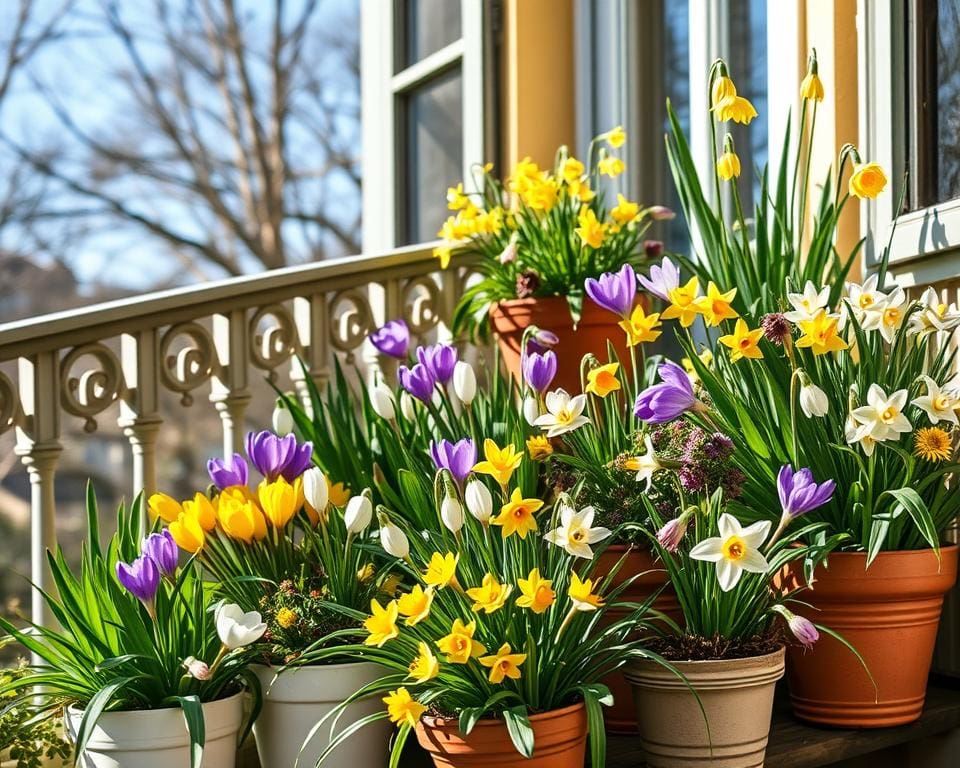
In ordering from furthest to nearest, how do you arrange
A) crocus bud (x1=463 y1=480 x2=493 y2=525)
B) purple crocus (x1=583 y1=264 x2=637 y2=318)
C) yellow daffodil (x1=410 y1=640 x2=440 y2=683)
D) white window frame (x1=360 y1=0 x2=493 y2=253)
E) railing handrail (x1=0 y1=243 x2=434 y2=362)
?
white window frame (x1=360 y1=0 x2=493 y2=253)
railing handrail (x1=0 y1=243 x2=434 y2=362)
purple crocus (x1=583 y1=264 x2=637 y2=318)
crocus bud (x1=463 y1=480 x2=493 y2=525)
yellow daffodil (x1=410 y1=640 x2=440 y2=683)

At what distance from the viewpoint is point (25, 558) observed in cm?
960

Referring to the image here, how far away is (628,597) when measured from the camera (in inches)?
69.1

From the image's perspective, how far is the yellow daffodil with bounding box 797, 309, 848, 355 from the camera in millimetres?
1567

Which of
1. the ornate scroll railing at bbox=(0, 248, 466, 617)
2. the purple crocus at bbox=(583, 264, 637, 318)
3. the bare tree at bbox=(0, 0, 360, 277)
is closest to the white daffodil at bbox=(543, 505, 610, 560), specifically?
the purple crocus at bbox=(583, 264, 637, 318)

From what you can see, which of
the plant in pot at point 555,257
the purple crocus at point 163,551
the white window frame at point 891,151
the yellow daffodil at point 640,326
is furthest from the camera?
the plant in pot at point 555,257

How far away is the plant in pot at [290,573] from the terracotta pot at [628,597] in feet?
1.16

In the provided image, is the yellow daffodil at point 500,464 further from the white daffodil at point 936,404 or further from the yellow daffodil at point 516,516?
the white daffodil at point 936,404

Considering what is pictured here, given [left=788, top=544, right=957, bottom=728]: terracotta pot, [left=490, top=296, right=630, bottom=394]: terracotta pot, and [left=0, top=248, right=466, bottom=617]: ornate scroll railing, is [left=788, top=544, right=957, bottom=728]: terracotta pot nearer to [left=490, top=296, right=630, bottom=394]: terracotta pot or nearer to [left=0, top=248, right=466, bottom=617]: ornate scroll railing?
[left=490, top=296, right=630, bottom=394]: terracotta pot

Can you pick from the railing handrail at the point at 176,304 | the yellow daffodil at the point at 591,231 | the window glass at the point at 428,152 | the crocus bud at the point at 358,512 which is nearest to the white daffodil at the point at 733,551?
the crocus bud at the point at 358,512

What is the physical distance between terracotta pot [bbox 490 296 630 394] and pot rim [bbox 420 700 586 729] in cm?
113

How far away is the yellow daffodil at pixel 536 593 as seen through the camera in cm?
133

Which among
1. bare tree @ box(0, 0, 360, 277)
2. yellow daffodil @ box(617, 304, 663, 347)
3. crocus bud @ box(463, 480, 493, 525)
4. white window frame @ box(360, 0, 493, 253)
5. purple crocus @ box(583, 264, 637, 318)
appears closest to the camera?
crocus bud @ box(463, 480, 493, 525)

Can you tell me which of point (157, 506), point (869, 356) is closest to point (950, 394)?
point (869, 356)

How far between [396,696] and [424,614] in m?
0.11
